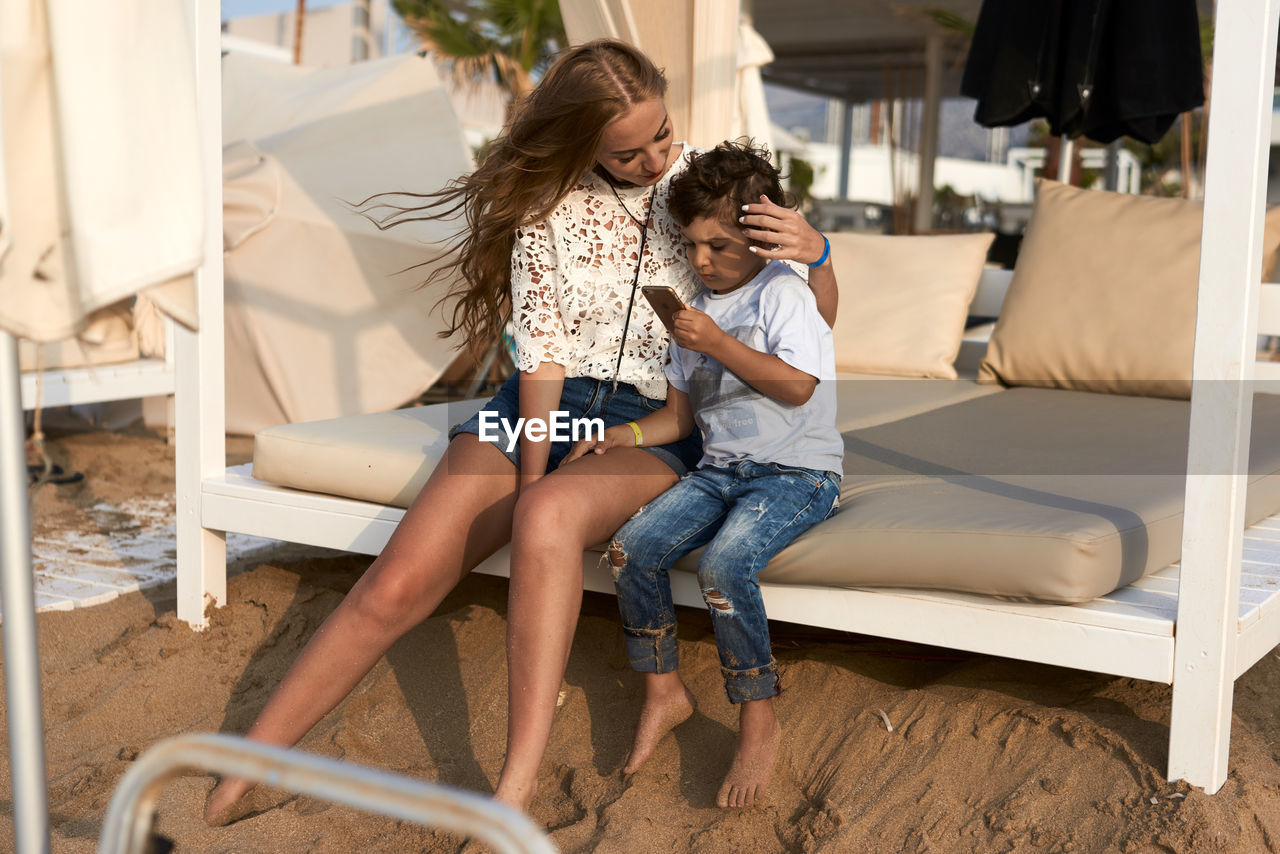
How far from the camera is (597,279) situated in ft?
7.57

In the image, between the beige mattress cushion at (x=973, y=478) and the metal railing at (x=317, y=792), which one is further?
the beige mattress cushion at (x=973, y=478)

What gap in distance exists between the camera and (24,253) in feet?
3.62

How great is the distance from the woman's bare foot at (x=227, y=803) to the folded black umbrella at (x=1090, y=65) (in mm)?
3700

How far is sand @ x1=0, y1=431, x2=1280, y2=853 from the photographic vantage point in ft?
6.06

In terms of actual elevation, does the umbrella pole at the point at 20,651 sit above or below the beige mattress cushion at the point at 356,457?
above

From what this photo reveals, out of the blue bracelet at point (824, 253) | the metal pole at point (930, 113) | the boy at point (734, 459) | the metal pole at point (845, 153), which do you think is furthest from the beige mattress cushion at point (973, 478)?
the metal pole at point (845, 153)

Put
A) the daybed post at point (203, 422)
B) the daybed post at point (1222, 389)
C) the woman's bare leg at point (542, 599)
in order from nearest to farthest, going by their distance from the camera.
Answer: the daybed post at point (1222, 389), the woman's bare leg at point (542, 599), the daybed post at point (203, 422)

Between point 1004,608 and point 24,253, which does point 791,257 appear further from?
point 24,253

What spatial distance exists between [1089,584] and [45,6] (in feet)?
5.20

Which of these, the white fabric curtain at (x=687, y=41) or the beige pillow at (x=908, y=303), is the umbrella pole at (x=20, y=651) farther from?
the beige pillow at (x=908, y=303)

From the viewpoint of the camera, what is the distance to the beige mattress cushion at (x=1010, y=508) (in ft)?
6.05

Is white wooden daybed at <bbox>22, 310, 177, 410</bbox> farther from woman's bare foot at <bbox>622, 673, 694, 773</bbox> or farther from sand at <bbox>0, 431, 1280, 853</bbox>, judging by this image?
woman's bare foot at <bbox>622, 673, 694, 773</bbox>

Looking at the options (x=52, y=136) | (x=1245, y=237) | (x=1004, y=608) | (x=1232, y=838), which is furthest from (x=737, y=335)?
(x=52, y=136)

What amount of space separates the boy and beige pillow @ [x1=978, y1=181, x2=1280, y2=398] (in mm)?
1495
